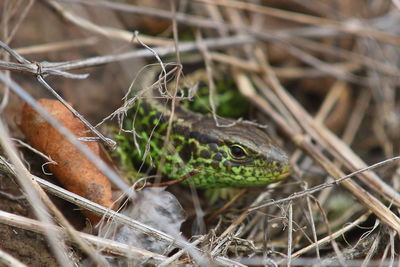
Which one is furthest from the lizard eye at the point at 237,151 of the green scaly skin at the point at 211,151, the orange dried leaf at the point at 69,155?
the orange dried leaf at the point at 69,155

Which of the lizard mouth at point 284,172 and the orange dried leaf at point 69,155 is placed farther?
the lizard mouth at point 284,172

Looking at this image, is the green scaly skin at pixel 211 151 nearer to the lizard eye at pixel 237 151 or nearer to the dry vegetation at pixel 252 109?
the lizard eye at pixel 237 151

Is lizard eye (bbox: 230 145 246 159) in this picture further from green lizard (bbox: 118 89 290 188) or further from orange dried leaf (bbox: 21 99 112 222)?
orange dried leaf (bbox: 21 99 112 222)

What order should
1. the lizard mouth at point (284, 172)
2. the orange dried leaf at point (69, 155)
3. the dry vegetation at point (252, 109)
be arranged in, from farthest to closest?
1. the lizard mouth at point (284, 172)
2. the orange dried leaf at point (69, 155)
3. the dry vegetation at point (252, 109)

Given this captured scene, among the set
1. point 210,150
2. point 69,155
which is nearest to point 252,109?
point 210,150

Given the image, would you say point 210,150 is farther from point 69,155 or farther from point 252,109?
point 252,109

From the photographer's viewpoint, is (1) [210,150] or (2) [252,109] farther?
(2) [252,109]

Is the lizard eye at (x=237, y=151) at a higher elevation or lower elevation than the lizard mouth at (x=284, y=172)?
higher
